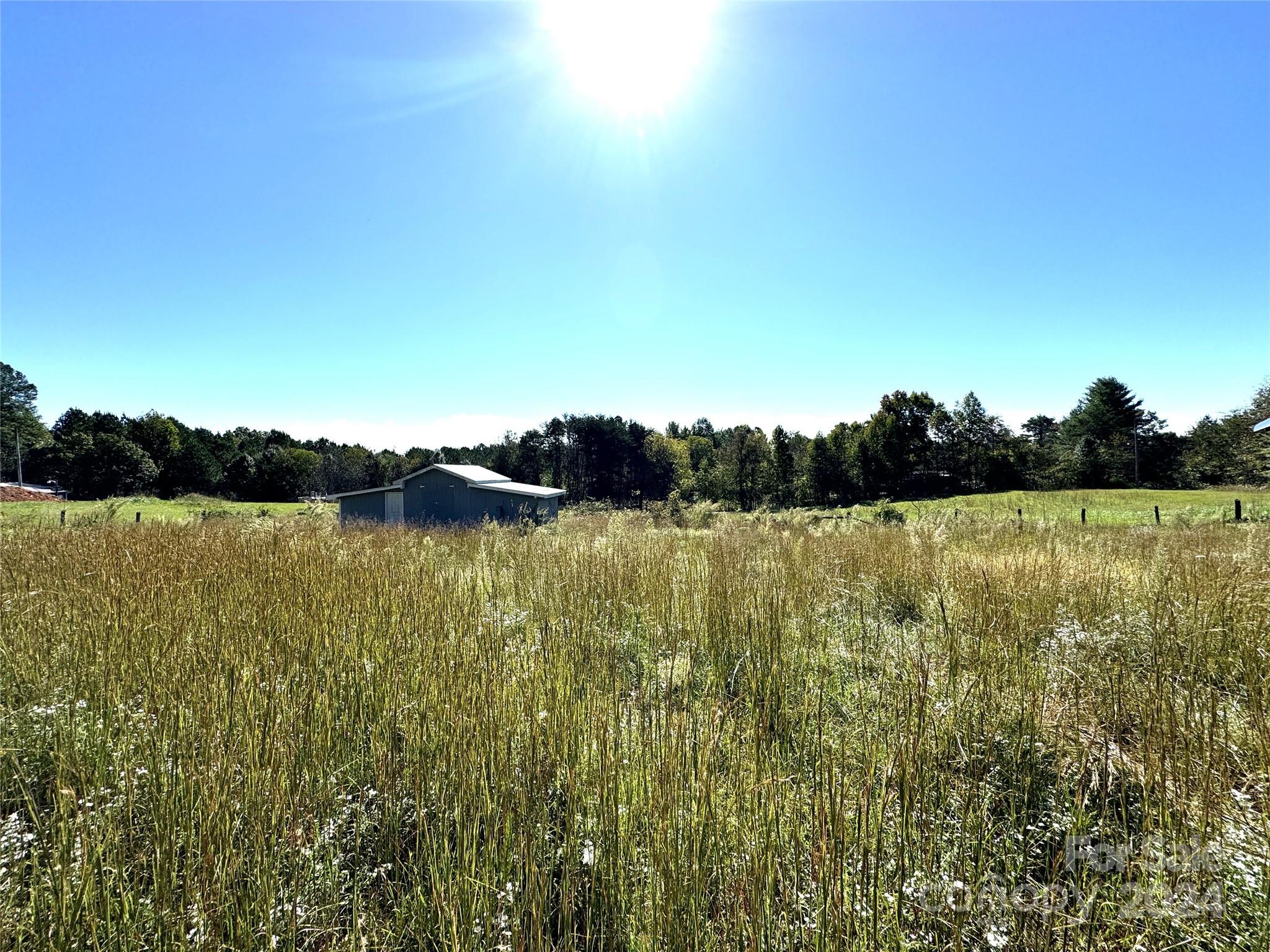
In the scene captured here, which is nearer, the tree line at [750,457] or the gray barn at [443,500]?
the gray barn at [443,500]

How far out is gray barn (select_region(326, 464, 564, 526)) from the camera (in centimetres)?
2212

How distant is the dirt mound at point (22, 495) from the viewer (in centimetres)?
2566

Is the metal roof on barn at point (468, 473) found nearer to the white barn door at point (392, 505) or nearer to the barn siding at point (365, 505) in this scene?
the white barn door at point (392, 505)

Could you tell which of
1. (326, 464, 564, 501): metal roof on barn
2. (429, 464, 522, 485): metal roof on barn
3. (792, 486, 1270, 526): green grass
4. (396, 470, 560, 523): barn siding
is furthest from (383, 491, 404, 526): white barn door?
(792, 486, 1270, 526): green grass

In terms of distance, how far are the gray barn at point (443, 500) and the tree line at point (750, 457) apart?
12.3 meters

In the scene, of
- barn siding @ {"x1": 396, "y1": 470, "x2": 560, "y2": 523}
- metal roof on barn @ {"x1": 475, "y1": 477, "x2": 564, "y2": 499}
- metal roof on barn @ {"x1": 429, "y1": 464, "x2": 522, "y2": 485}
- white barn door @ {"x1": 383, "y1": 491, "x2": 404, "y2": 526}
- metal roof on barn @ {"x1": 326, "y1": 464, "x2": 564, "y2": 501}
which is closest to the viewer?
barn siding @ {"x1": 396, "y1": 470, "x2": 560, "y2": 523}

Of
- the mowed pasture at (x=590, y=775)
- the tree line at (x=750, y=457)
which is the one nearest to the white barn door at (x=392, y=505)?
the tree line at (x=750, y=457)

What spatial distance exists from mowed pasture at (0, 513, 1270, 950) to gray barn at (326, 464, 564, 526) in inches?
712

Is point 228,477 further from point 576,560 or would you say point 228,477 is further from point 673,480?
point 576,560

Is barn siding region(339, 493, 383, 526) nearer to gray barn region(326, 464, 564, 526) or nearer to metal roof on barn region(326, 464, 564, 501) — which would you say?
gray barn region(326, 464, 564, 526)

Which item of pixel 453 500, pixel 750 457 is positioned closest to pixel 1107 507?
pixel 750 457

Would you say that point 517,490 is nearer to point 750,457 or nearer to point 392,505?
point 392,505

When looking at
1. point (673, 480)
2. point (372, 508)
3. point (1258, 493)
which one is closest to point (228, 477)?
point (372, 508)

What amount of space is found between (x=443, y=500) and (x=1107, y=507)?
91.8 feet
